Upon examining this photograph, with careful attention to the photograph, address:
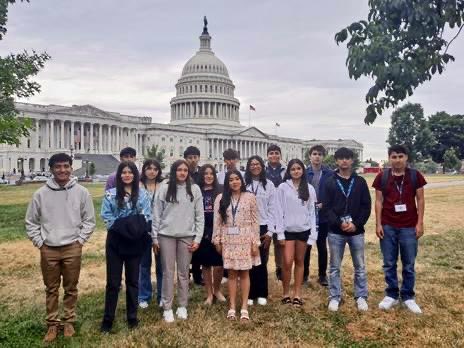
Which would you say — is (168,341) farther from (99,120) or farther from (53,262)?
(99,120)

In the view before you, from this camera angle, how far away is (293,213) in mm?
6953

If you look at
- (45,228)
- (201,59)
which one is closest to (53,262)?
(45,228)

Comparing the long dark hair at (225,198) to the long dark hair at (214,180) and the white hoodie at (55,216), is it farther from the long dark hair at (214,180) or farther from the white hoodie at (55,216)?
the white hoodie at (55,216)

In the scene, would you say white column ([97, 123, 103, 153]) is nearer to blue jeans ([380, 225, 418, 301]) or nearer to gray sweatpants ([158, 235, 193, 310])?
gray sweatpants ([158, 235, 193, 310])

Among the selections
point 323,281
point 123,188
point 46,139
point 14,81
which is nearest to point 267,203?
point 323,281

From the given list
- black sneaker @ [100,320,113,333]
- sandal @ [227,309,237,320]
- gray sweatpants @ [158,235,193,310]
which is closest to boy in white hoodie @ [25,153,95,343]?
black sneaker @ [100,320,113,333]

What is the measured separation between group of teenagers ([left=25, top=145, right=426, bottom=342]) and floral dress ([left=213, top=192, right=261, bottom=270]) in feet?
0.05

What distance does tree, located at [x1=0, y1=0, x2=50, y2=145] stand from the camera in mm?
15516

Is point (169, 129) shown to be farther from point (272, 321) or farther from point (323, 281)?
point (272, 321)

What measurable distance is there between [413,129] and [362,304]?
77.4 m

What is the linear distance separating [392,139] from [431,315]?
7000 cm

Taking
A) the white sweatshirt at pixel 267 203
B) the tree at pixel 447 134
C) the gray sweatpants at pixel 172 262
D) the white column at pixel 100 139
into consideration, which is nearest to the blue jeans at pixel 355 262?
the white sweatshirt at pixel 267 203

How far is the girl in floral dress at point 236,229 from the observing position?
6.46m

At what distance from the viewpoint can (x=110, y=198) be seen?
605cm
